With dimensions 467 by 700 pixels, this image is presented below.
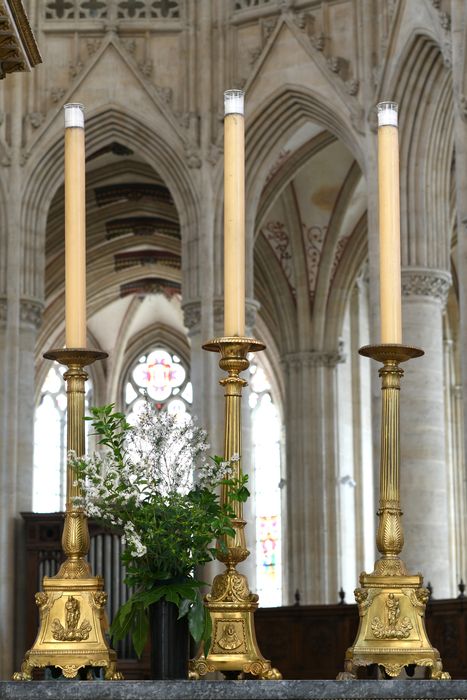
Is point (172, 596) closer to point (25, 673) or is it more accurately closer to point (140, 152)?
point (25, 673)

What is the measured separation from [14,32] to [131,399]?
27.3 metres

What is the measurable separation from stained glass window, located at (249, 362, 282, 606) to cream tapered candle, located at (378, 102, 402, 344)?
78.3ft

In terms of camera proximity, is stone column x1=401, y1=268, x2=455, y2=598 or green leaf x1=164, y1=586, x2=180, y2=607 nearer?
green leaf x1=164, y1=586, x2=180, y2=607

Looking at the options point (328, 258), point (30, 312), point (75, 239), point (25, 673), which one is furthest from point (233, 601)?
point (328, 258)

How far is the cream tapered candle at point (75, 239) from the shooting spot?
Result: 15.8 ft

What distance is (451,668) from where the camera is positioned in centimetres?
1507

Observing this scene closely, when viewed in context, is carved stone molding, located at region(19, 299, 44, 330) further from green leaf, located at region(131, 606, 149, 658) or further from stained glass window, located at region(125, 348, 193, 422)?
stained glass window, located at region(125, 348, 193, 422)

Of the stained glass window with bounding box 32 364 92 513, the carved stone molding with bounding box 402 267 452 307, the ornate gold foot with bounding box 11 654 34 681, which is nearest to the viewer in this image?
the ornate gold foot with bounding box 11 654 34 681

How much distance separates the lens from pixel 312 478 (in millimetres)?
21891

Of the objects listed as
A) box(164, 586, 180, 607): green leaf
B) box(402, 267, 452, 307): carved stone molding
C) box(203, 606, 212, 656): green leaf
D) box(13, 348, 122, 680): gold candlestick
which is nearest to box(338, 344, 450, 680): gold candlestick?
box(203, 606, 212, 656): green leaf

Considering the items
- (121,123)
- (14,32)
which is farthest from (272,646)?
(14,32)

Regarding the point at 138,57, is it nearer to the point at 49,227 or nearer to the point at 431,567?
the point at 49,227

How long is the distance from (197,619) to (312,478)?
1767 centimetres

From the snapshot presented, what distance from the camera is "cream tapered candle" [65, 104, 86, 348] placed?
483 cm
